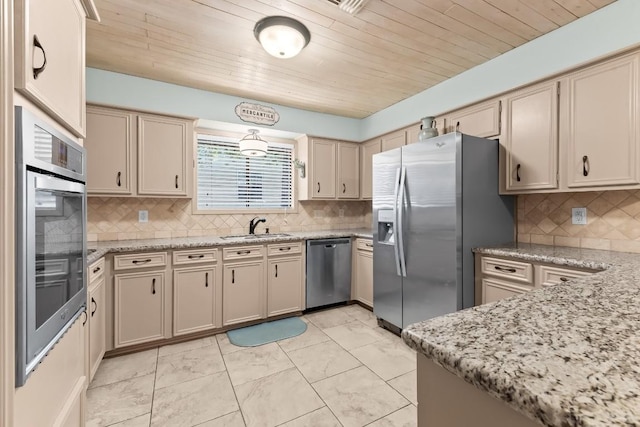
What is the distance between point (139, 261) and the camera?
98.7 inches

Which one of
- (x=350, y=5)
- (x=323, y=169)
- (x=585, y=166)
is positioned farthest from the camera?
(x=323, y=169)

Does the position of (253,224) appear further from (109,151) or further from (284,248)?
(109,151)

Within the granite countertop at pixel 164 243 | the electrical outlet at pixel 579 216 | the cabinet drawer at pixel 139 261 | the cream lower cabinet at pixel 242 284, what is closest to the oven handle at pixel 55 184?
the granite countertop at pixel 164 243

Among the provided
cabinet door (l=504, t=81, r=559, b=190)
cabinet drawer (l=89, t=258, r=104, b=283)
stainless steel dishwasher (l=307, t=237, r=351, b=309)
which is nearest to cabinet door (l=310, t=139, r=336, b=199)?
stainless steel dishwasher (l=307, t=237, r=351, b=309)

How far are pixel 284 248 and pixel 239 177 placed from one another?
1155mm

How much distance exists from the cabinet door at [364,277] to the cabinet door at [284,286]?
2.42ft

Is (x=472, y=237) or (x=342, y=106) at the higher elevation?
(x=342, y=106)

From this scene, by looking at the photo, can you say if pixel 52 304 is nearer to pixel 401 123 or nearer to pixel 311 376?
pixel 311 376

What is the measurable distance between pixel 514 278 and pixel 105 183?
350 cm

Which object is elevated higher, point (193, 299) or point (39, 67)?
point (39, 67)

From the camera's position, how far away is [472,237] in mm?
2342

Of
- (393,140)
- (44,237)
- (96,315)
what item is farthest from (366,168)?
(44,237)

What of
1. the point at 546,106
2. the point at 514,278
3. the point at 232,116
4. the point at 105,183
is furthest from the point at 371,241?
the point at 105,183

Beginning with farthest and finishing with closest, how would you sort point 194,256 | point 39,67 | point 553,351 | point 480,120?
1. point 194,256
2. point 480,120
3. point 39,67
4. point 553,351
